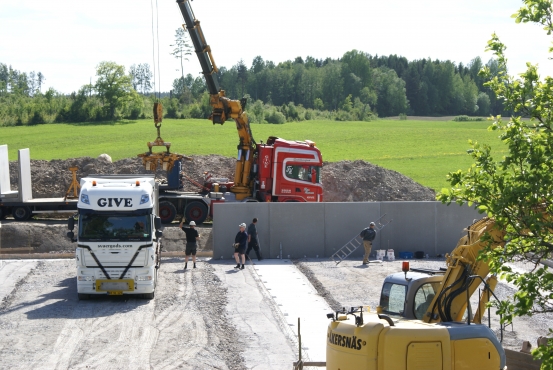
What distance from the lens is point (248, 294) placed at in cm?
2036

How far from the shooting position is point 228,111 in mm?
31516

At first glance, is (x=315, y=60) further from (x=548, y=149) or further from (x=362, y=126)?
(x=548, y=149)

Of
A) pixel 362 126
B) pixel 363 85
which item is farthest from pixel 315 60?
pixel 362 126

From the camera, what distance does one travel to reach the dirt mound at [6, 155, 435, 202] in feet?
126

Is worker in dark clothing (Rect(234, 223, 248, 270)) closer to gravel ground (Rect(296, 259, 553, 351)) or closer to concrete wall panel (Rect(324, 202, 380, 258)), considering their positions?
gravel ground (Rect(296, 259, 553, 351))

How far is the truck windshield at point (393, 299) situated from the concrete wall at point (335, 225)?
14.5 meters

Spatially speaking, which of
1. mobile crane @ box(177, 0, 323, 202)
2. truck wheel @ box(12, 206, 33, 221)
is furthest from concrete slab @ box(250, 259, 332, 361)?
truck wheel @ box(12, 206, 33, 221)

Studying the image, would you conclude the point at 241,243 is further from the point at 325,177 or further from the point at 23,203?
the point at 325,177

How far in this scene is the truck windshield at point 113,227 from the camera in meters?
19.0

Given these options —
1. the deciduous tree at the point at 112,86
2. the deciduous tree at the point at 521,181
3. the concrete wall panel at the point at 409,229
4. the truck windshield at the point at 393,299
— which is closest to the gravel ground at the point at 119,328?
the truck windshield at the point at 393,299

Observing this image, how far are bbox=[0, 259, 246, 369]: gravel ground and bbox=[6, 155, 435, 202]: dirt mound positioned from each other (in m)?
17.4

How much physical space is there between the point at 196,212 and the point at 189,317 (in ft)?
48.3

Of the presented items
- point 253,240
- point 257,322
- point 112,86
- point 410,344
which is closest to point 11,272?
point 253,240

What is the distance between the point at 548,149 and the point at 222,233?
61.5 ft
